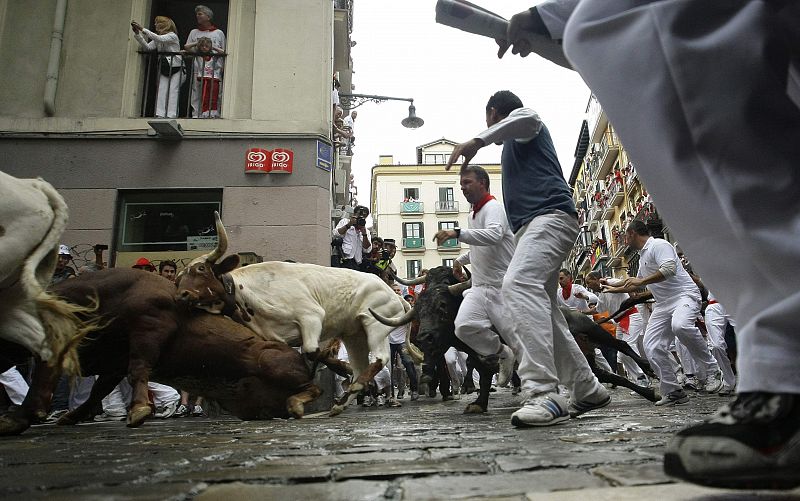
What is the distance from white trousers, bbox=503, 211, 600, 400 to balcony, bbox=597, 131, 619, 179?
4096 cm

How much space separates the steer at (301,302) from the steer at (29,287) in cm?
111

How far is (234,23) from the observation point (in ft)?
37.1

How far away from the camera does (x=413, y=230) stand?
191ft

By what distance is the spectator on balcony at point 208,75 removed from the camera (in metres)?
10.9

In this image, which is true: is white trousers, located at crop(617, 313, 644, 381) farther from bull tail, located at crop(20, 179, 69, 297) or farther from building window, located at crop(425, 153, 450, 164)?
building window, located at crop(425, 153, 450, 164)

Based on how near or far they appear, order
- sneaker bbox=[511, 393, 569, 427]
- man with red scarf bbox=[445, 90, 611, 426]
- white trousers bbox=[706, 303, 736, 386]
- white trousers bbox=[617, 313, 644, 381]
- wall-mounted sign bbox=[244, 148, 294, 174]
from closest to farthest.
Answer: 1. sneaker bbox=[511, 393, 569, 427]
2. man with red scarf bbox=[445, 90, 611, 426]
3. white trousers bbox=[706, 303, 736, 386]
4. white trousers bbox=[617, 313, 644, 381]
5. wall-mounted sign bbox=[244, 148, 294, 174]

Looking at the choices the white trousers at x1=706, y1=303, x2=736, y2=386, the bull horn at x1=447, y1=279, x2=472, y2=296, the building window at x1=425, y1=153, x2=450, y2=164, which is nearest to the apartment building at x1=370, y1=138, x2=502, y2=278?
the building window at x1=425, y1=153, x2=450, y2=164

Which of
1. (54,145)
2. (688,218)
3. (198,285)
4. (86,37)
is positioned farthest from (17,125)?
(688,218)

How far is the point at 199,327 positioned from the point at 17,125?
25.6 ft

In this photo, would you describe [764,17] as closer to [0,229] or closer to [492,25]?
[492,25]

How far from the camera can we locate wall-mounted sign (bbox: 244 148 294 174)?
10312 millimetres

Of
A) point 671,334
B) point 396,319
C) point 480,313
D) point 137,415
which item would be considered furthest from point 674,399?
point 137,415

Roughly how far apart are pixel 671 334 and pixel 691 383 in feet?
7.44

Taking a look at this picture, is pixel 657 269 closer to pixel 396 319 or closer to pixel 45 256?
pixel 396 319
